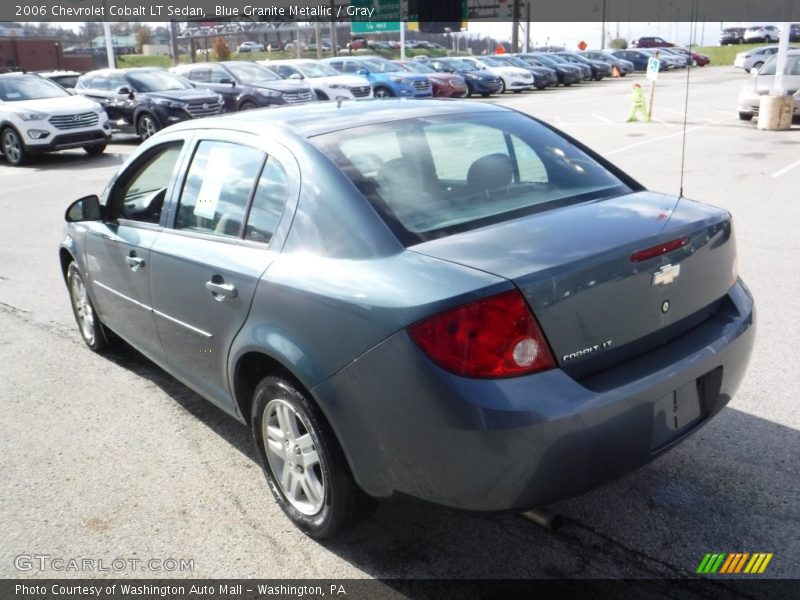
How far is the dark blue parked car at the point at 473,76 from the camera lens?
3042 cm

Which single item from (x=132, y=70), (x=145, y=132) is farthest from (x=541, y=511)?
(x=132, y=70)

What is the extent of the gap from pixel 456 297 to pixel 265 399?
3.59 feet

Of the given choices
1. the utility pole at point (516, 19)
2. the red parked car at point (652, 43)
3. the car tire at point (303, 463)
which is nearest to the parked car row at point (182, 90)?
the car tire at point (303, 463)

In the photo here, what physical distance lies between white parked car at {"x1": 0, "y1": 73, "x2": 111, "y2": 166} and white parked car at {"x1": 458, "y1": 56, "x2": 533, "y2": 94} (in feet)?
63.8

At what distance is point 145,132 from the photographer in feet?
59.5

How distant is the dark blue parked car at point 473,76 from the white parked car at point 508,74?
19.0 inches

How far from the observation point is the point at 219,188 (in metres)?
3.56

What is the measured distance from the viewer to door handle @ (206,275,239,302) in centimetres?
320

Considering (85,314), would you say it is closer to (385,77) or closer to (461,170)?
(461,170)

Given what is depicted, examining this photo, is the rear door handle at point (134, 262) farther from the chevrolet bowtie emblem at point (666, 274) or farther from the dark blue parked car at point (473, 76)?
the dark blue parked car at point (473, 76)

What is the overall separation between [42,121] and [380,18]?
122 ft

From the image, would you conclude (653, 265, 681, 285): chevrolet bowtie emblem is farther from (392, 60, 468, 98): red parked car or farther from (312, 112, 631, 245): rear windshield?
(392, 60, 468, 98): red parked car

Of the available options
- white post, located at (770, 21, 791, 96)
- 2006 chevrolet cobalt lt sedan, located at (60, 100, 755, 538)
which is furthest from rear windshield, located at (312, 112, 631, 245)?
white post, located at (770, 21, 791, 96)

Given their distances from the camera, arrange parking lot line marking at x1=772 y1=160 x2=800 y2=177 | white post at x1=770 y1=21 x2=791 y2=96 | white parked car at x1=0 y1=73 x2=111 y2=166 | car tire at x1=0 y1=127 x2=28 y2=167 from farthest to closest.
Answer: car tire at x1=0 y1=127 x2=28 y2=167, white parked car at x1=0 y1=73 x2=111 y2=166, white post at x1=770 y1=21 x2=791 y2=96, parking lot line marking at x1=772 y1=160 x2=800 y2=177
